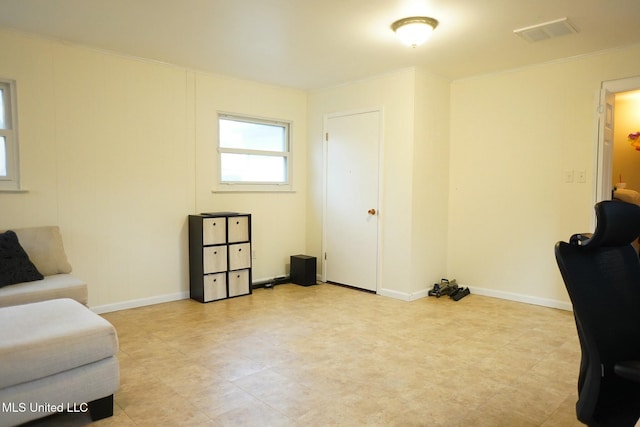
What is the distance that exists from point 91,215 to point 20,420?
231 cm

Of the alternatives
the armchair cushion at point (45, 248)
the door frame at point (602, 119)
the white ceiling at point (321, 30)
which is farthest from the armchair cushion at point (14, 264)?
the door frame at point (602, 119)

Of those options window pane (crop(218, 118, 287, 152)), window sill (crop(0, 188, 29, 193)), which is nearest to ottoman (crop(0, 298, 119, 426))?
window sill (crop(0, 188, 29, 193))

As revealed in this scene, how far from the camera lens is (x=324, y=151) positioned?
17.4 feet

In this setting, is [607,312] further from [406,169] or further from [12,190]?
[12,190]

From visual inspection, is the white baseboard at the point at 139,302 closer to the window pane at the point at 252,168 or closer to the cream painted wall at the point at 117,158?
the cream painted wall at the point at 117,158

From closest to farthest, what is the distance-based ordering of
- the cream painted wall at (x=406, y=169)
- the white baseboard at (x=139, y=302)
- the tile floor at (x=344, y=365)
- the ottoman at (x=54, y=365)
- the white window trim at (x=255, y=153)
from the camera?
the ottoman at (x=54, y=365) < the tile floor at (x=344, y=365) < the white baseboard at (x=139, y=302) < the cream painted wall at (x=406, y=169) < the white window trim at (x=255, y=153)

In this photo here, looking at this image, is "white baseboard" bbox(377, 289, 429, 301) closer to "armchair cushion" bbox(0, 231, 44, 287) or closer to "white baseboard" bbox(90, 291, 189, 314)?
"white baseboard" bbox(90, 291, 189, 314)

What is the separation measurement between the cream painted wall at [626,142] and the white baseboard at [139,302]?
5.32 m

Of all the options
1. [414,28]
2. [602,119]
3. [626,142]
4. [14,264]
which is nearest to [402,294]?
[602,119]

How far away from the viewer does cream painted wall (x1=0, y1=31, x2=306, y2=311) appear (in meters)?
3.56

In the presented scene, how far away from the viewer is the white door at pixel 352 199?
4.79 meters

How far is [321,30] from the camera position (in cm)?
336

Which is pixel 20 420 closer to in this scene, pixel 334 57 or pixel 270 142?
pixel 334 57

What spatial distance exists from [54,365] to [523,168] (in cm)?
422
